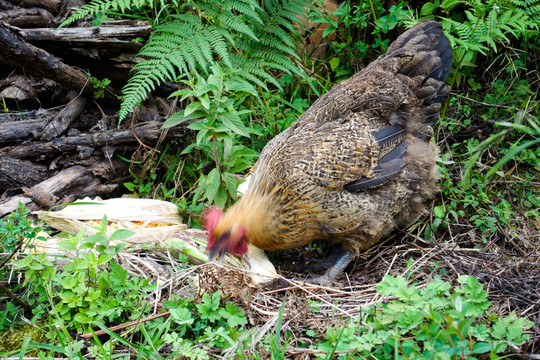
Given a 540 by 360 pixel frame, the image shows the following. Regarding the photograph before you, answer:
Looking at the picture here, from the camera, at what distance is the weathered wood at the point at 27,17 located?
501cm

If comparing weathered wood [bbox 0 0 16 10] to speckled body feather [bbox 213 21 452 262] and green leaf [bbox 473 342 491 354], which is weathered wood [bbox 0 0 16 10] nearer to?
speckled body feather [bbox 213 21 452 262]

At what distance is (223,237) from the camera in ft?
12.8

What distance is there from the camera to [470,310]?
279 centimetres

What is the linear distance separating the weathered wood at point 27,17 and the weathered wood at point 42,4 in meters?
0.14

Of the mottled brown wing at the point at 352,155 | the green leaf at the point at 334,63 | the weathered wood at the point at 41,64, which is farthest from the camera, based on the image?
the green leaf at the point at 334,63

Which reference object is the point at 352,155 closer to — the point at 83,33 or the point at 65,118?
the point at 65,118

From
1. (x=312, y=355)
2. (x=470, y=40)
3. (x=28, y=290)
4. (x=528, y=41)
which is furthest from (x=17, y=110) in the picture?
(x=528, y=41)

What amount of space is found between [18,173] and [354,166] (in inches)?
117

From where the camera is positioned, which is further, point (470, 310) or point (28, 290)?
point (28, 290)

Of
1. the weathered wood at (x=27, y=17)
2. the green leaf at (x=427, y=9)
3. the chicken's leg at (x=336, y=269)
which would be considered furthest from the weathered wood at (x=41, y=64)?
the green leaf at (x=427, y=9)

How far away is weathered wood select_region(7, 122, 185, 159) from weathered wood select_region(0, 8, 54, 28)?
132 cm

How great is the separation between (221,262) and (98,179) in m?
1.79

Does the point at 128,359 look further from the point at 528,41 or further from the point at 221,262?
the point at 528,41

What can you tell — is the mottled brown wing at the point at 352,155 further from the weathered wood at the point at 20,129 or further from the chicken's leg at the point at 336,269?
the weathered wood at the point at 20,129
